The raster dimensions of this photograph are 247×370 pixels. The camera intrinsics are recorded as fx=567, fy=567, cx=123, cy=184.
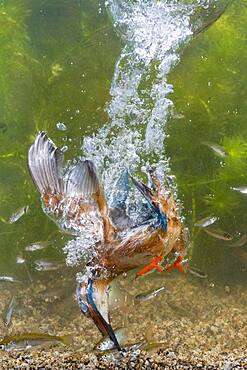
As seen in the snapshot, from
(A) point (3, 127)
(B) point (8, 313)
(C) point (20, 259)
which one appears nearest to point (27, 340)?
(B) point (8, 313)

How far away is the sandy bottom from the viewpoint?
4477 mm

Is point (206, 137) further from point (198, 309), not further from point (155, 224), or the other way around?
point (155, 224)

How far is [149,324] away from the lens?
5.64 metres

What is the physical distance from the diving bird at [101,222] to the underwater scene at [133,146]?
159 centimetres

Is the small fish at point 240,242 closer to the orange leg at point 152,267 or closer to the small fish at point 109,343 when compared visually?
the small fish at point 109,343

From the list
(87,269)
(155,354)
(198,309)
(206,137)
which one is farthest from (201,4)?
(198,309)

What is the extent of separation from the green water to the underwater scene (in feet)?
0.04

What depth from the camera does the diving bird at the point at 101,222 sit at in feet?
8.96

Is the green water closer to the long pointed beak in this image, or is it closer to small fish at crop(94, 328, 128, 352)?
small fish at crop(94, 328, 128, 352)

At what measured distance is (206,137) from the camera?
6242 millimetres

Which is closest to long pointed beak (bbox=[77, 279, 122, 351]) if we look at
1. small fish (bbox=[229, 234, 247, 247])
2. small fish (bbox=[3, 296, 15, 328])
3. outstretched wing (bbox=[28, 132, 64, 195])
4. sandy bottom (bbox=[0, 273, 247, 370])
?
outstretched wing (bbox=[28, 132, 64, 195])

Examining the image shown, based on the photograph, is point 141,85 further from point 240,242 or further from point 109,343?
point 109,343

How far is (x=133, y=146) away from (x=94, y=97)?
26.6 inches

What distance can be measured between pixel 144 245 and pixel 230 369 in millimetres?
1981
